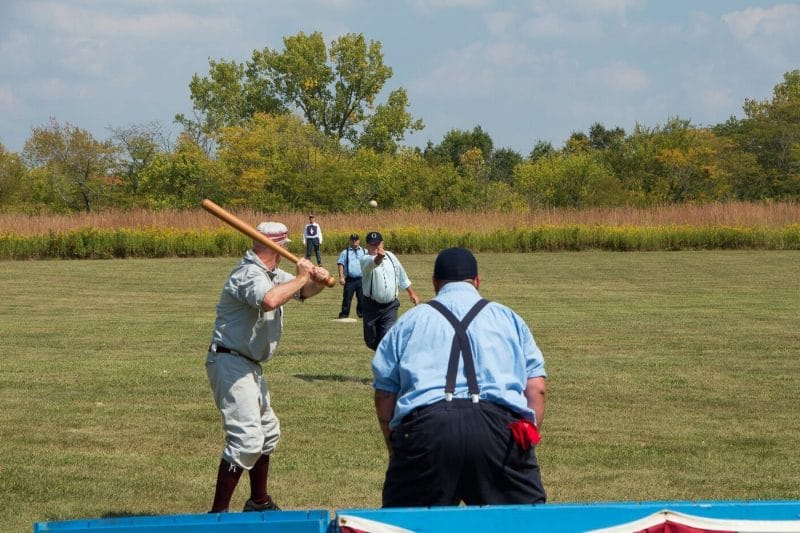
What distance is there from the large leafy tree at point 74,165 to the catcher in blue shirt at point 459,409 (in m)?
72.9

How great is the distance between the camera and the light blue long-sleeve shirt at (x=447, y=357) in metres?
5.16

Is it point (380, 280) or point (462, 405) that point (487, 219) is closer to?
point (380, 280)

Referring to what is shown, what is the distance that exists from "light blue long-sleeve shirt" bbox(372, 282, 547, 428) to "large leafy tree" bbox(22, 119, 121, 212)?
72.8m

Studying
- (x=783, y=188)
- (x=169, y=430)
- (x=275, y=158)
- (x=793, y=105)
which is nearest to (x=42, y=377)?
(x=169, y=430)

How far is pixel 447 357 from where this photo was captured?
5184mm

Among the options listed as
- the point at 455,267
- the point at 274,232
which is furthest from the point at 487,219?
the point at 455,267

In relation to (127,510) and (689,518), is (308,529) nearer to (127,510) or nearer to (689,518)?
(689,518)

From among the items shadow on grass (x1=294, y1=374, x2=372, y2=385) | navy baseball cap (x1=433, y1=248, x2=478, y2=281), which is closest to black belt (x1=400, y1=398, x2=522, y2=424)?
navy baseball cap (x1=433, y1=248, x2=478, y2=281)

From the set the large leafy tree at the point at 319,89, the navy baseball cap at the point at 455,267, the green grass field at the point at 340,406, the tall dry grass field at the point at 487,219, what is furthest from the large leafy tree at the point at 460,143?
the navy baseball cap at the point at 455,267

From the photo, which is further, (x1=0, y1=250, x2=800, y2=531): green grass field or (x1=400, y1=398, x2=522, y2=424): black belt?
(x1=0, y1=250, x2=800, y2=531): green grass field

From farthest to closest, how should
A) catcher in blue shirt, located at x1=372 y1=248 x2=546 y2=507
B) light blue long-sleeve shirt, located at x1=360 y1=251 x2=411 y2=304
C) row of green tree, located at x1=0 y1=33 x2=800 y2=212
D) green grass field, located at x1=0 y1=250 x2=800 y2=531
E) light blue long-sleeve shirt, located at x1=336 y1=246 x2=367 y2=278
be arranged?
1. row of green tree, located at x1=0 y1=33 x2=800 y2=212
2. light blue long-sleeve shirt, located at x1=336 y1=246 x2=367 y2=278
3. light blue long-sleeve shirt, located at x1=360 y1=251 x2=411 y2=304
4. green grass field, located at x1=0 y1=250 x2=800 y2=531
5. catcher in blue shirt, located at x1=372 y1=248 x2=546 y2=507

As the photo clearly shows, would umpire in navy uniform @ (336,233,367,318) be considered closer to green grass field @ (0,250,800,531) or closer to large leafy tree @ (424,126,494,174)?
green grass field @ (0,250,800,531)

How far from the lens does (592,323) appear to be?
71.5 feet

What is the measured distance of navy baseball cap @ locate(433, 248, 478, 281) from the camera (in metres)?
5.57
